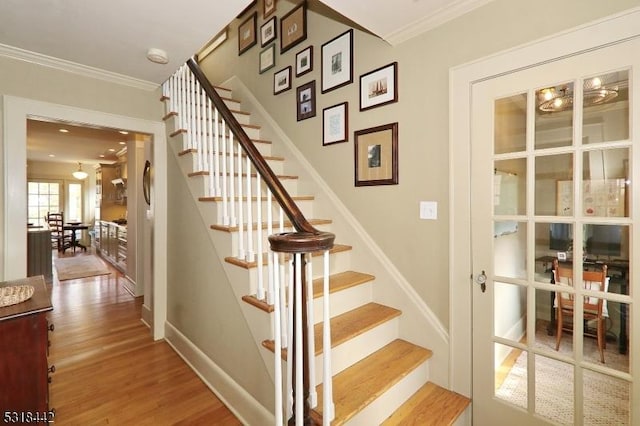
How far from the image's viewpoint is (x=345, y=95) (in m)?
2.44

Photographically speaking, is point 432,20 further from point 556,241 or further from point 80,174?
point 80,174

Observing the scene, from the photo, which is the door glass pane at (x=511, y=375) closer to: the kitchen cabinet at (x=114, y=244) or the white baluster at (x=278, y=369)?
the white baluster at (x=278, y=369)

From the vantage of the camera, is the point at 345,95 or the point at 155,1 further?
the point at 345,95

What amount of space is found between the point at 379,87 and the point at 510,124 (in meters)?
0.94

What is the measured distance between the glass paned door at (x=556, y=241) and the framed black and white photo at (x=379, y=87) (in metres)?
0.59

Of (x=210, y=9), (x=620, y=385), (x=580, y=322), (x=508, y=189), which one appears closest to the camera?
(x=620, y=385)

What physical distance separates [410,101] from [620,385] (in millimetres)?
1881

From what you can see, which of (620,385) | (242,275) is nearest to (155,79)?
(242,275)

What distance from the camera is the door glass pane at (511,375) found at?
Answer: 1.64m

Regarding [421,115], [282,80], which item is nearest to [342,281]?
[421,115]

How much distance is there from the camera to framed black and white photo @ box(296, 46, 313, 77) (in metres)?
2.73

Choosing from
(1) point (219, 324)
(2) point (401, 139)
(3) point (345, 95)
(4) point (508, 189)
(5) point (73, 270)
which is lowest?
(5) point (73, 270)

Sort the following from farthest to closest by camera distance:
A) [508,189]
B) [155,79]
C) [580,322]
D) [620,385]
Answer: [155,79] → [508,189] → [580,322] → [620,385]

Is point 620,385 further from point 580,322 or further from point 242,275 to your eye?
point 242,275
